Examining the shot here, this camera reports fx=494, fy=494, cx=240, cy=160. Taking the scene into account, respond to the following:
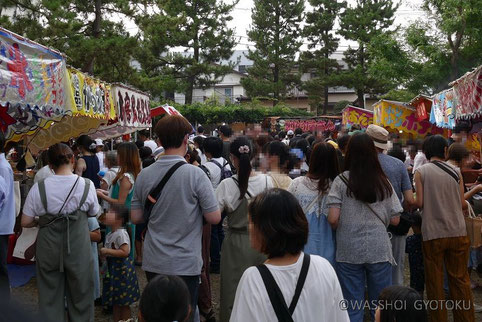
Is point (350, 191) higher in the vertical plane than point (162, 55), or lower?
lower

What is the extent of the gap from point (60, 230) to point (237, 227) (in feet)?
5.03

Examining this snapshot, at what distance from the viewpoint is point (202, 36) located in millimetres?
35250

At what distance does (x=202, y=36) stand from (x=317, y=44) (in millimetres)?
9490

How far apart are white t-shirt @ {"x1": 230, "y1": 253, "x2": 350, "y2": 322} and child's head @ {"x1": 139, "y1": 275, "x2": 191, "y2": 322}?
0.30 meters

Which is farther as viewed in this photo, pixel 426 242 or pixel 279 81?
pixel 279 81

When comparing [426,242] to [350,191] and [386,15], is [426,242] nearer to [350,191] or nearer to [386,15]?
[350,191]

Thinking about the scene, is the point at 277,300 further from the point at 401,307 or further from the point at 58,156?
the point at 58,156

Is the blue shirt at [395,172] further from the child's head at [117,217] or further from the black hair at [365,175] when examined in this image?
the child's head at [117,217]

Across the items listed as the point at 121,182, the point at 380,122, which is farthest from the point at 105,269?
the point at 380,122

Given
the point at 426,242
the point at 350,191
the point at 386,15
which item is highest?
the point at 386,15

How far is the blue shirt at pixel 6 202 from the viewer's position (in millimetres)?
4398

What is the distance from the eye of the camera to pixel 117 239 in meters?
4.65

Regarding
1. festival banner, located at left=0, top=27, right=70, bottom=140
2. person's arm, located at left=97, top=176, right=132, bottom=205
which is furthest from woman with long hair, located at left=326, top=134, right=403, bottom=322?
festival banner, located at left=0, top=27, right=70, bottom=140

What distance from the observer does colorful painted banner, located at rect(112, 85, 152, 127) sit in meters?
8.91
